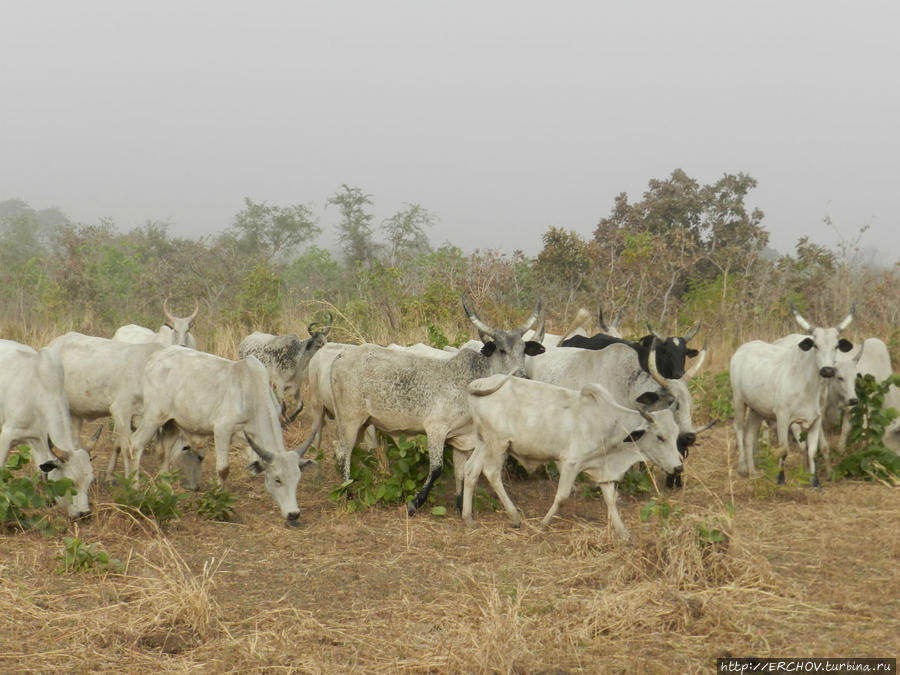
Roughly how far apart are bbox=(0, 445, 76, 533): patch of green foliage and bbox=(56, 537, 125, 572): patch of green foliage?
87cm

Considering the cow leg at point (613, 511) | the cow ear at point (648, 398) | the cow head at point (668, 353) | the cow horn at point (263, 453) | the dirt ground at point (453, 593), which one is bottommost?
the dirt ground at point (453, 593)

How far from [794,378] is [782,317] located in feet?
30.7

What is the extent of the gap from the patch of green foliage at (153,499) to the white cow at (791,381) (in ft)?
18.6

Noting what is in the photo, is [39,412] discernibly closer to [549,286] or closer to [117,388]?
[117,388]

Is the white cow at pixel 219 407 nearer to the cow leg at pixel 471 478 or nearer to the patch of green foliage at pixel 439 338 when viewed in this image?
the cow leg at pixel 471 478

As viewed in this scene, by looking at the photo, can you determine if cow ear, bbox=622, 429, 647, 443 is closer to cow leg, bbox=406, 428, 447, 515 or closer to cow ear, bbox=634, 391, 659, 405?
cow ear, bbox=634, 391, 659, 405

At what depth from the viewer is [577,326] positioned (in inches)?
429

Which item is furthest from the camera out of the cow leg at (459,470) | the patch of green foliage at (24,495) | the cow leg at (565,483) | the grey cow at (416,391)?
the cow leg at (459,470)

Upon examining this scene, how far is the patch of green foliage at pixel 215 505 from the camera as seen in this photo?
23.6ft

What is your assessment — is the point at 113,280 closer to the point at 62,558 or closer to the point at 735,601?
the point at 62,558

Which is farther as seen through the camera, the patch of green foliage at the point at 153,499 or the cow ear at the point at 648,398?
the cow ear at the point at 648,398

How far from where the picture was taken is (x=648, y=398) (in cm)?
749

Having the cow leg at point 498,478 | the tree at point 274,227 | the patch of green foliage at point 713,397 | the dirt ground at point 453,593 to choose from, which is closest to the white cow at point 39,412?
the dirt ground at point 453,593

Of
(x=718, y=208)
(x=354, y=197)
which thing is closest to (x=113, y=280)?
(x=354, y=197)
